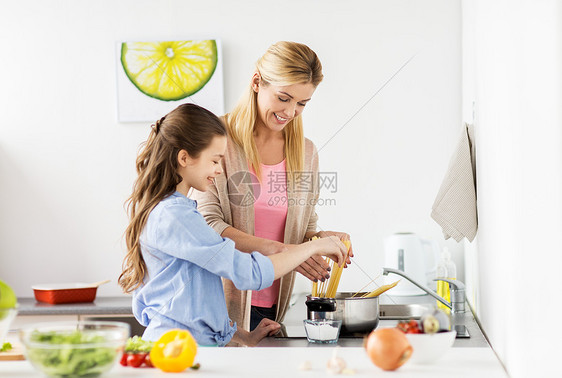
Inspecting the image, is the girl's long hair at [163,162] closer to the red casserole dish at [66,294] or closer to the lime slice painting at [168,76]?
the lime slice painting at [168,76]

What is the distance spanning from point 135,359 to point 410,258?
3.96 feet

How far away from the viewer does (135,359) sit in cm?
104

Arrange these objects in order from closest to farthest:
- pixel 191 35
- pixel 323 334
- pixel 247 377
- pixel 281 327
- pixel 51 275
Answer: pixel 247 377
pixel 323 334
pixel 281 327
pixel 191 35
pixel 51 275

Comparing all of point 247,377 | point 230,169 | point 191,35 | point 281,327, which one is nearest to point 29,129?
point 191,35

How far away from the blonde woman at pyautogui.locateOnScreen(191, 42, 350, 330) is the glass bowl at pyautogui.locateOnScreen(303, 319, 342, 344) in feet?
0.69

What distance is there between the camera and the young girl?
133cm

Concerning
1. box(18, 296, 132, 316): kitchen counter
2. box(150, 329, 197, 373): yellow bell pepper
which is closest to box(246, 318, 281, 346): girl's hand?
box(150, 329, 197, 373): yellow bell pepper

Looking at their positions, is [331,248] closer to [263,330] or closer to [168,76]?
[263,330]

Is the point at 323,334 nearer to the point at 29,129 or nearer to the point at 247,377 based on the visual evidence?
the point at 247,377

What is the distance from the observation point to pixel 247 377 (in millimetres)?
978

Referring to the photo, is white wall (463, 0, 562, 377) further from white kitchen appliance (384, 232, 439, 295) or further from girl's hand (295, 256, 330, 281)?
white kitchen appliance (384, 232, 439, 295)

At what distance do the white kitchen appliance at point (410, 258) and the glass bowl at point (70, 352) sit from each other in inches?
44.1

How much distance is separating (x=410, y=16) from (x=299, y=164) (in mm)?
516

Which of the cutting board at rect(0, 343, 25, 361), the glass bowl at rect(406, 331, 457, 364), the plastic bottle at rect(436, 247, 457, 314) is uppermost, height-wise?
the glass bowl at rect(406, 331, 457, 364)
